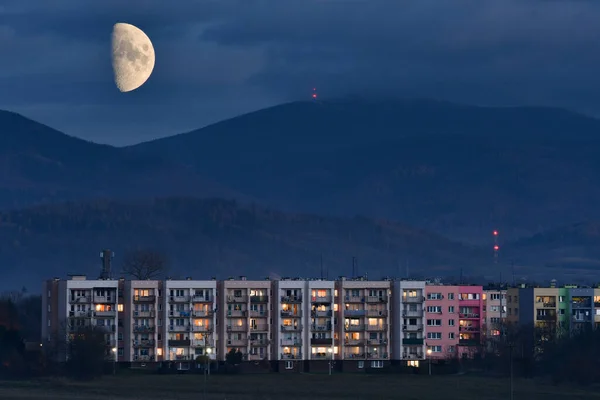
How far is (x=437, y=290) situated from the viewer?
17962cm

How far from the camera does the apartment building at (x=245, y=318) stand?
16588 cm

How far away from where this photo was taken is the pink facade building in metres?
177

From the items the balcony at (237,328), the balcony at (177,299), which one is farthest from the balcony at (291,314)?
the balcony at (177,299)

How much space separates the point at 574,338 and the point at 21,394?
203ft

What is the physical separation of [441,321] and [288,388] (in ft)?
174

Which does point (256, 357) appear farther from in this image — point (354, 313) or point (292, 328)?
point (354, 313)

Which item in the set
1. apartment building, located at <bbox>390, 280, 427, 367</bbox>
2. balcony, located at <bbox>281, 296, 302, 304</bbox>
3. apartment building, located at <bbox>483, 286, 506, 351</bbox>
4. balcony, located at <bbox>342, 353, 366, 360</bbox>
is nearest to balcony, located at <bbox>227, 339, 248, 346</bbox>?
balcony, located at <bbox>281, 296, 302, 304</bbox>

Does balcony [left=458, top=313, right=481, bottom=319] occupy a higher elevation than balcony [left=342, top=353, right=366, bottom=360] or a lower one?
higher

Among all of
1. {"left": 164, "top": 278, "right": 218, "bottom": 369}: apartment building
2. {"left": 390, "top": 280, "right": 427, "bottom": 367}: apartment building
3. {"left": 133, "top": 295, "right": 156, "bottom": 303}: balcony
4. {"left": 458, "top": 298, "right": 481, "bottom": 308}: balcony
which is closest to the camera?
{"left": 133, "top": 295, "right": 156, "bottom": 303}: balcony

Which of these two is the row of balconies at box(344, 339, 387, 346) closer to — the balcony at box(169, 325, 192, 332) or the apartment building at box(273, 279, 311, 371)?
the apartment building at box(273, 279, 311, 371)

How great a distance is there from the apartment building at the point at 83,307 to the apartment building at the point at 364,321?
85.7 feet

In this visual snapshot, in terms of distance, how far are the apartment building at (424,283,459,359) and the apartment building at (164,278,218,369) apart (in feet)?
86.9

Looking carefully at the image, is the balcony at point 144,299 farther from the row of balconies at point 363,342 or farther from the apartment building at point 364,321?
the row of balconies at point 363,342

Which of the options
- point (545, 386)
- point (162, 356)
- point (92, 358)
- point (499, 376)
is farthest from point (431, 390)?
point (162, 356)
